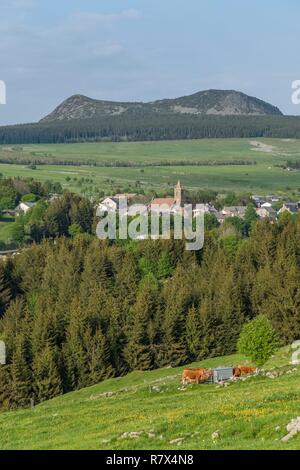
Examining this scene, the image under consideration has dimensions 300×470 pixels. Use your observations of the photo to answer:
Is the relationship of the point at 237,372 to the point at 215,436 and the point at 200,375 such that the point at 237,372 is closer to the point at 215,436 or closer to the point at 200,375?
the point at 200,375

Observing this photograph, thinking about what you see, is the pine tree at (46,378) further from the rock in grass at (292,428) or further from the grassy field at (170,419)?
the rock in grass at (292,428)

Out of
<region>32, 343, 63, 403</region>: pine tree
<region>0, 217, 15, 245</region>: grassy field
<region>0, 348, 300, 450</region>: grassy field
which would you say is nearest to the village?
<region>0, 217, 15, 245</region>: grassy field

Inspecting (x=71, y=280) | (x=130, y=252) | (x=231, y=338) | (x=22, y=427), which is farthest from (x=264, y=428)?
(x=130, y=252)

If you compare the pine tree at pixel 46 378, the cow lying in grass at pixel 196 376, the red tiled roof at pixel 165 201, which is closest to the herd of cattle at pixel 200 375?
the cow lying in grass at pixel 196 376

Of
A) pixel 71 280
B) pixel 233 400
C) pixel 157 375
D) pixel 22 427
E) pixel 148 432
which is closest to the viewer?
pixel 148 432

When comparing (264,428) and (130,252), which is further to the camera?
(130,252)

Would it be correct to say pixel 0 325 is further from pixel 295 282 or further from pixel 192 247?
pixel 192 247

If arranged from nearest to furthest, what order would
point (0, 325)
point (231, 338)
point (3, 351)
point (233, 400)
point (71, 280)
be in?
point (233, 400) → point (3, 351) → point (231, 338) → point (0, 325) → point (71, 280)
